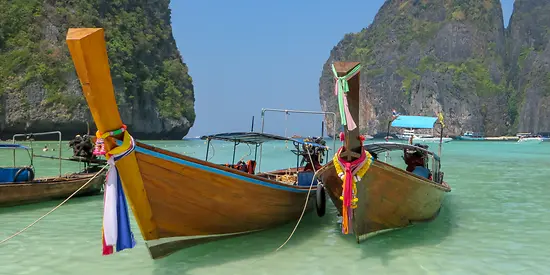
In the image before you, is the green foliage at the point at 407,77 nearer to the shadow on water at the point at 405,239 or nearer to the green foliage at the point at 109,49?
the green foliage at the point at 109,49

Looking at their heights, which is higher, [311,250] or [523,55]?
[523,55]

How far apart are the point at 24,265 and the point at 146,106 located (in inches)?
2119

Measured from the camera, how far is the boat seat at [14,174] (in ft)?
34.9

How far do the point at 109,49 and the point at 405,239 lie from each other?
50886 millimetres

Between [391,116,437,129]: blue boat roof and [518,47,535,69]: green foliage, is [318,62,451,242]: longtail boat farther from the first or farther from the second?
[518,47,535,69]: green foliage

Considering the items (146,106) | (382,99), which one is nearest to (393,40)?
(382,99)

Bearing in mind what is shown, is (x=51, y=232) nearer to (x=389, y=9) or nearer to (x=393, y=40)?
(x=393, y=40)

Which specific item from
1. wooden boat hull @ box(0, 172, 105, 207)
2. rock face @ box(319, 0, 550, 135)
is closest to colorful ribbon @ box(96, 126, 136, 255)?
wooden boat hull @ box(0, 172, 105, 207)

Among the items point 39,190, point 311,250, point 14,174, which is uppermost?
point 14,174

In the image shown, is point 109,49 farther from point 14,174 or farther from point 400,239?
point 400,239

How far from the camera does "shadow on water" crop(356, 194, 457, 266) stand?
681 centimetres

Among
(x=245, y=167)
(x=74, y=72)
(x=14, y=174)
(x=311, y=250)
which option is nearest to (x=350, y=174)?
(x=311, y=250)

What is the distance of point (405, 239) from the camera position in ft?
24.9

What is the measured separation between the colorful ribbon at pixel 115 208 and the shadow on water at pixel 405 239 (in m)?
3.61
